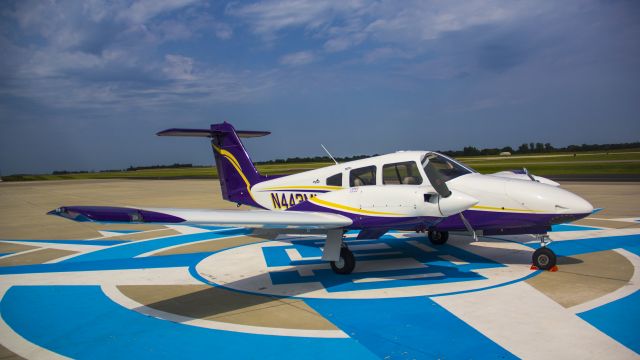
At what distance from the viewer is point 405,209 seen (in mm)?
8352

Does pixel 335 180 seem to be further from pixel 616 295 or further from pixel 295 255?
pixel 616 295

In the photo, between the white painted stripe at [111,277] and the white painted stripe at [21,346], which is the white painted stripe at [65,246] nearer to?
the white painted stripe at [111,277]

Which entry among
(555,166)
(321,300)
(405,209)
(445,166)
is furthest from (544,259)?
(555,166)

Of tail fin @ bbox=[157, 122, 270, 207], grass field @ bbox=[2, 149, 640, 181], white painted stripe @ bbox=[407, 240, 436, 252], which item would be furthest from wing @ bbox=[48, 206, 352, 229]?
grass field @ bbox=[2, 149, 640, 181]

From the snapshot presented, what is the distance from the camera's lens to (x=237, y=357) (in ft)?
16.9

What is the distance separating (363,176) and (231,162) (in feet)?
18.1

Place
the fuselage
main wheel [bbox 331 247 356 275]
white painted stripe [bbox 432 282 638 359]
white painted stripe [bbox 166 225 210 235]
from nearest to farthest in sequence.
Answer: white painted stripe [bbox 432 282 638 359], the fuselage, main wheel [bbox 331 247 356 275], white painted stripe [bbox 166 225 210 235]

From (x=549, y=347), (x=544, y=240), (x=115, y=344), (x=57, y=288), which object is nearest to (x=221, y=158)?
(x=57, y=288)

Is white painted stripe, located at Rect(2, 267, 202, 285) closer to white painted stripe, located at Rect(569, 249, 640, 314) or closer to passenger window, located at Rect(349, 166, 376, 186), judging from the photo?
passenger window, located at Rect(349, 166, 376, 186)

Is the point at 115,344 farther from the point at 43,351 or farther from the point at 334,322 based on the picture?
the point at 334,322

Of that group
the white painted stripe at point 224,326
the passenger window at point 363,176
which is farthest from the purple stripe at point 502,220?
the white painted stripe at point 224,326

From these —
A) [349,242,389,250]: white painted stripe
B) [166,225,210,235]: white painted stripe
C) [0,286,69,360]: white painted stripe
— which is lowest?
[349,242,389,250]: white painted stripe

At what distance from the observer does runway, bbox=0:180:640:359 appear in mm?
5406

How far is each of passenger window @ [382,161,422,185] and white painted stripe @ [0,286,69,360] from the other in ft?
23.4
